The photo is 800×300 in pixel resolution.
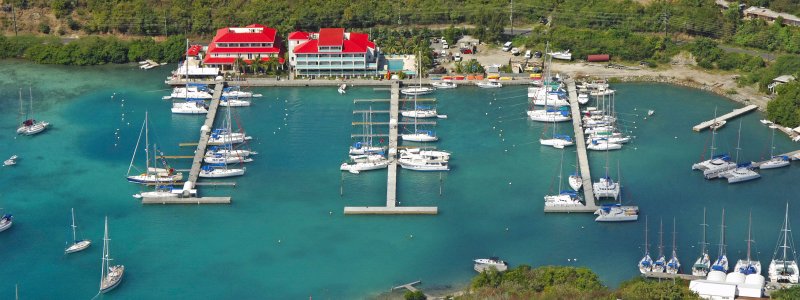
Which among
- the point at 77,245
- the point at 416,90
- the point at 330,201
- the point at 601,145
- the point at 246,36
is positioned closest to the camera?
the point at 77,245

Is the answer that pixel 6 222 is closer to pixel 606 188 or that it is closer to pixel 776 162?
pixel 606 188

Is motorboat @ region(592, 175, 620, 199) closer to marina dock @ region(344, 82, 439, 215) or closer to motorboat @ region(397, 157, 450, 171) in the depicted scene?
motorboat @ region(397, 157, 450, 171)

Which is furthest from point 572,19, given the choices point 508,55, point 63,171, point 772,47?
point 63,171

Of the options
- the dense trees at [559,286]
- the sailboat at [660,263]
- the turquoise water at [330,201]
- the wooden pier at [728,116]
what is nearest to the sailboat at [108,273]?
the turquoise water at [330,201]

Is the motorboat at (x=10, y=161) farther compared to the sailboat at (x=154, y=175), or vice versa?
the motorboat at (x=10, y=161)

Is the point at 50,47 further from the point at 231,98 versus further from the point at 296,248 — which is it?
the point at 296,248

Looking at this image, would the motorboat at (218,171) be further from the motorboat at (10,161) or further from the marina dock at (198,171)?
the motorboat at (10,161)

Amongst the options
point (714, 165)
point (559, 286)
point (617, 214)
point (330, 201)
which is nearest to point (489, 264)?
point (559, 286)
